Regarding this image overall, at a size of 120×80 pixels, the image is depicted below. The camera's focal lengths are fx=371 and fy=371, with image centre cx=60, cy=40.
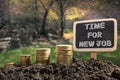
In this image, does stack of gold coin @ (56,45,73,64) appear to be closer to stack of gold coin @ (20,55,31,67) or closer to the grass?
stack of gold coin @ (20,55,31,67)

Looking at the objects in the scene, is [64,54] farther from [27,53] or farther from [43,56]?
[27,53]

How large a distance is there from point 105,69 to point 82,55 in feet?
37.1

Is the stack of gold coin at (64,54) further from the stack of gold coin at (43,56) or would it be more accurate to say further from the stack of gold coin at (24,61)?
the stack of gold coin at (24,61)

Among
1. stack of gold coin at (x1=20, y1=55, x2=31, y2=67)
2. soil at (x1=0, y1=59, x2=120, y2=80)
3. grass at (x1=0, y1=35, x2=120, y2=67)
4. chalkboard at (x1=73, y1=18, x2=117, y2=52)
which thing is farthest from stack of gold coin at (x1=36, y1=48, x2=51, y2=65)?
grass at (x1=0, y1=35, x2=120, y2=67)

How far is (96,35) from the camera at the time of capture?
20.8 feet

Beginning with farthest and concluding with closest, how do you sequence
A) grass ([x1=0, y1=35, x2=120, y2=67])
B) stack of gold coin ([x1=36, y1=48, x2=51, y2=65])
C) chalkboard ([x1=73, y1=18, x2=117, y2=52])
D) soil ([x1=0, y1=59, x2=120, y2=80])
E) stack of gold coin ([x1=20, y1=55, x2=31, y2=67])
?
grass ([x1=0, y1=35, x2=120, y2=67])
stack of gold coin ([x1=20, y1=55, x2=31, y2=67])
stack of gold coin ([x1=36, y1=48, x2=51, y2=65])
chalkboard ([x1=73, y1=18, x2=117, y2=52])
soil ([x1=0, y1=59, x2=120, y2=80])

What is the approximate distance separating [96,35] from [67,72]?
50.9 inches

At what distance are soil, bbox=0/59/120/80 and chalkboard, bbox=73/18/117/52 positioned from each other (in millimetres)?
533

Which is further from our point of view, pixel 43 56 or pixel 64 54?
pixel 43 56

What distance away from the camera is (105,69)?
17.7ft

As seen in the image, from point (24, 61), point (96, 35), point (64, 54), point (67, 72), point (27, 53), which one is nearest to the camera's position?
point (67, 72)

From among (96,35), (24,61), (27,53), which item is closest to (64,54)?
(96,35)

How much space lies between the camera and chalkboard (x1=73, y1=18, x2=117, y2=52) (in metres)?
6.10

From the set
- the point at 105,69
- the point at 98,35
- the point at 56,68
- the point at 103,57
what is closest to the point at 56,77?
the point at 56,68
